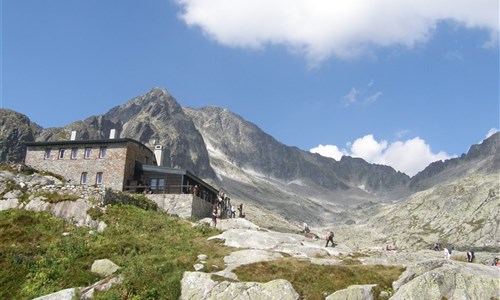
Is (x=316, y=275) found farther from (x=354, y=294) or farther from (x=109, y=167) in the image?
(x=109, y=167)

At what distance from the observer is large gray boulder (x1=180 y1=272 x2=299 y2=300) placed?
2820cm

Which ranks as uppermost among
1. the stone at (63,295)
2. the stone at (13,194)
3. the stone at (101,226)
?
the stone at (13,194)

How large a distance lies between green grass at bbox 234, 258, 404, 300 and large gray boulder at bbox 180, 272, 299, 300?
141cm

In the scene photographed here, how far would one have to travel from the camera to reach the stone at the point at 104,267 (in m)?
34.3

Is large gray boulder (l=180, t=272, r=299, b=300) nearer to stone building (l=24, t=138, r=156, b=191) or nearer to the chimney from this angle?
stone building (l=24, t=138, r=156, b=191)

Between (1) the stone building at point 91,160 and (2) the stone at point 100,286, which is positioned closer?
(2) the stone at point 100,286

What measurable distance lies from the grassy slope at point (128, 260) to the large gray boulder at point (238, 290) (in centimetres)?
100

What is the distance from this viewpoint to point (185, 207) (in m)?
57.8

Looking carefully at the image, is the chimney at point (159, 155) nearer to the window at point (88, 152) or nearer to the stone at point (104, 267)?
the window at point (88, 152)

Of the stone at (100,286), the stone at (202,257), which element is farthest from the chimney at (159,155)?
the stone at (100,286)

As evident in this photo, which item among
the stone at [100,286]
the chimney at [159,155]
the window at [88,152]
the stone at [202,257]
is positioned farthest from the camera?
the chimney at [159,155]

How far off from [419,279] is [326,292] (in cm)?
545

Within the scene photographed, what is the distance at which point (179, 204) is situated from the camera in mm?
58281

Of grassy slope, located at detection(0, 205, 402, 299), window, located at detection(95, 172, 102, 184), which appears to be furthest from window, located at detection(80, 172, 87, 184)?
grassy slope, located at detection(0, 205, 402, 299)
